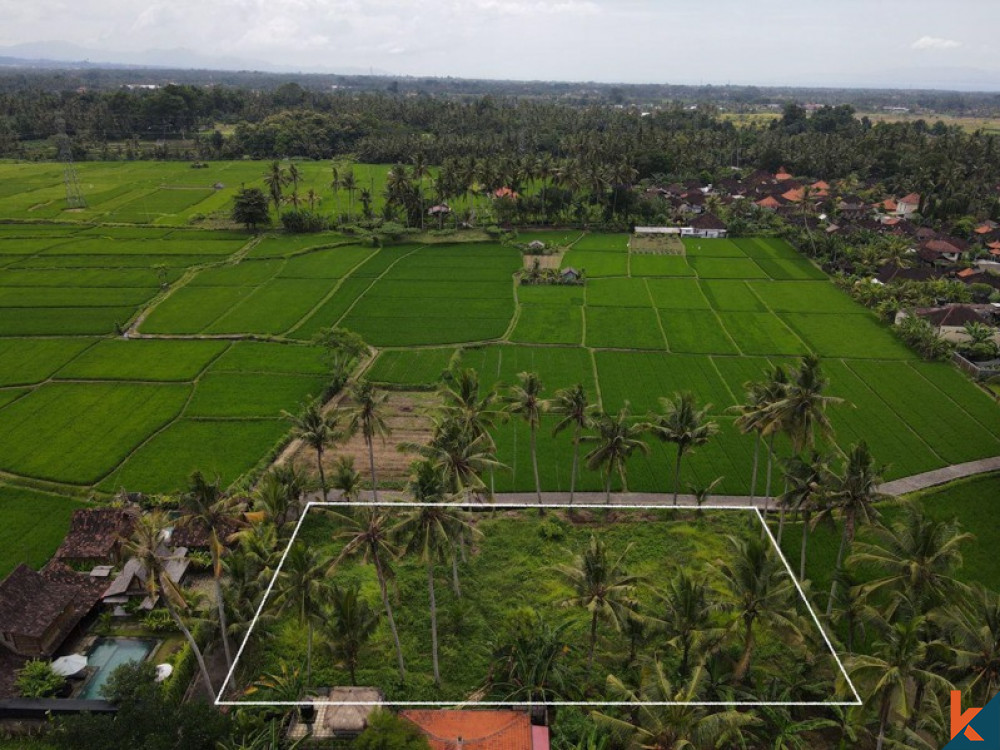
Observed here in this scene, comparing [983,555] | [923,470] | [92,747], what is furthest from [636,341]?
[92,747]

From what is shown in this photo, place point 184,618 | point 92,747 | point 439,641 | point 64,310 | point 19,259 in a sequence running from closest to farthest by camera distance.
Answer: point 92,747 → point 439,641 → point 184,618 → point 64,310 → point 19,259

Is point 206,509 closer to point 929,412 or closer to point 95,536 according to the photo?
point 95,536

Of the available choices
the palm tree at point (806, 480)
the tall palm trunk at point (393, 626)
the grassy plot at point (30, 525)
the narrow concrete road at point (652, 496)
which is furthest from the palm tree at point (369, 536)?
the grassy plot at point (30, 525)

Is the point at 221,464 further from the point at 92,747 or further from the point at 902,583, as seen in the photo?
the point at 902,583

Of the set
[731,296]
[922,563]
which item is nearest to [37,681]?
[922,563]

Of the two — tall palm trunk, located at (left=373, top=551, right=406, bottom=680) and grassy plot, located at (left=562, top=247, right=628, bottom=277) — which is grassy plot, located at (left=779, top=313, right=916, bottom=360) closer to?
grassy plot, located at (left=562, top=247, right=628, bottom=277)

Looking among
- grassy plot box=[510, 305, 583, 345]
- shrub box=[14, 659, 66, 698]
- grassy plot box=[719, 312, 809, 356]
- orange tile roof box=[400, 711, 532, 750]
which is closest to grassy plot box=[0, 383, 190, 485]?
shrub box=[14, 659, 66, 698]

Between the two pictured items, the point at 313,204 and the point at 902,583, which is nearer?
the point at 902,583
